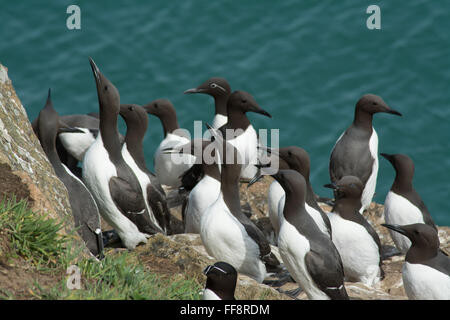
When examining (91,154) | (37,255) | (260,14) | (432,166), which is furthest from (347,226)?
(260,14)

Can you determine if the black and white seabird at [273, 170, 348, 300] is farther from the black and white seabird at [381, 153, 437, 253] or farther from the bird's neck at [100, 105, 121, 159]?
the black and white seabird at [381, 153, 437, 253]

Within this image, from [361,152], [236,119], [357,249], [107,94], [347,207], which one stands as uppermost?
[107,94]

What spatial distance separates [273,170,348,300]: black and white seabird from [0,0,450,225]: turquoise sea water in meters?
6.18

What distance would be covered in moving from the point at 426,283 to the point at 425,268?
0.15 meters

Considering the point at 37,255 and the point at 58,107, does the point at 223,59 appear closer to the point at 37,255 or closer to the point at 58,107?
the point at 58,107

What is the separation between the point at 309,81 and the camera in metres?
14.8

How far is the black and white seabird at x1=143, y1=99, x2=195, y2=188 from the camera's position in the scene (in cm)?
1051

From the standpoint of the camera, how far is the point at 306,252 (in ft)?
23.0

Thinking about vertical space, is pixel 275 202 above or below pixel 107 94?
below

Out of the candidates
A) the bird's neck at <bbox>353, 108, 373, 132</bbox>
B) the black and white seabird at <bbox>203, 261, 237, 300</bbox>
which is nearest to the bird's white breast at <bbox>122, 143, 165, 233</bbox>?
the bird's neck at <bbox>353, 108, 373, 132</bbox>

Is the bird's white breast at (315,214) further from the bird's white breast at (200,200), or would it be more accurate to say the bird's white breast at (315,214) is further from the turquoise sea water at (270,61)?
the turquoise sea water at (270,61)

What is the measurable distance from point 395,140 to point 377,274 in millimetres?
5778

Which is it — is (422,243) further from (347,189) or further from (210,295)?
(210,295)

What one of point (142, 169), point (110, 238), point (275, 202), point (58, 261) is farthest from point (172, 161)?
point (58, 261)
